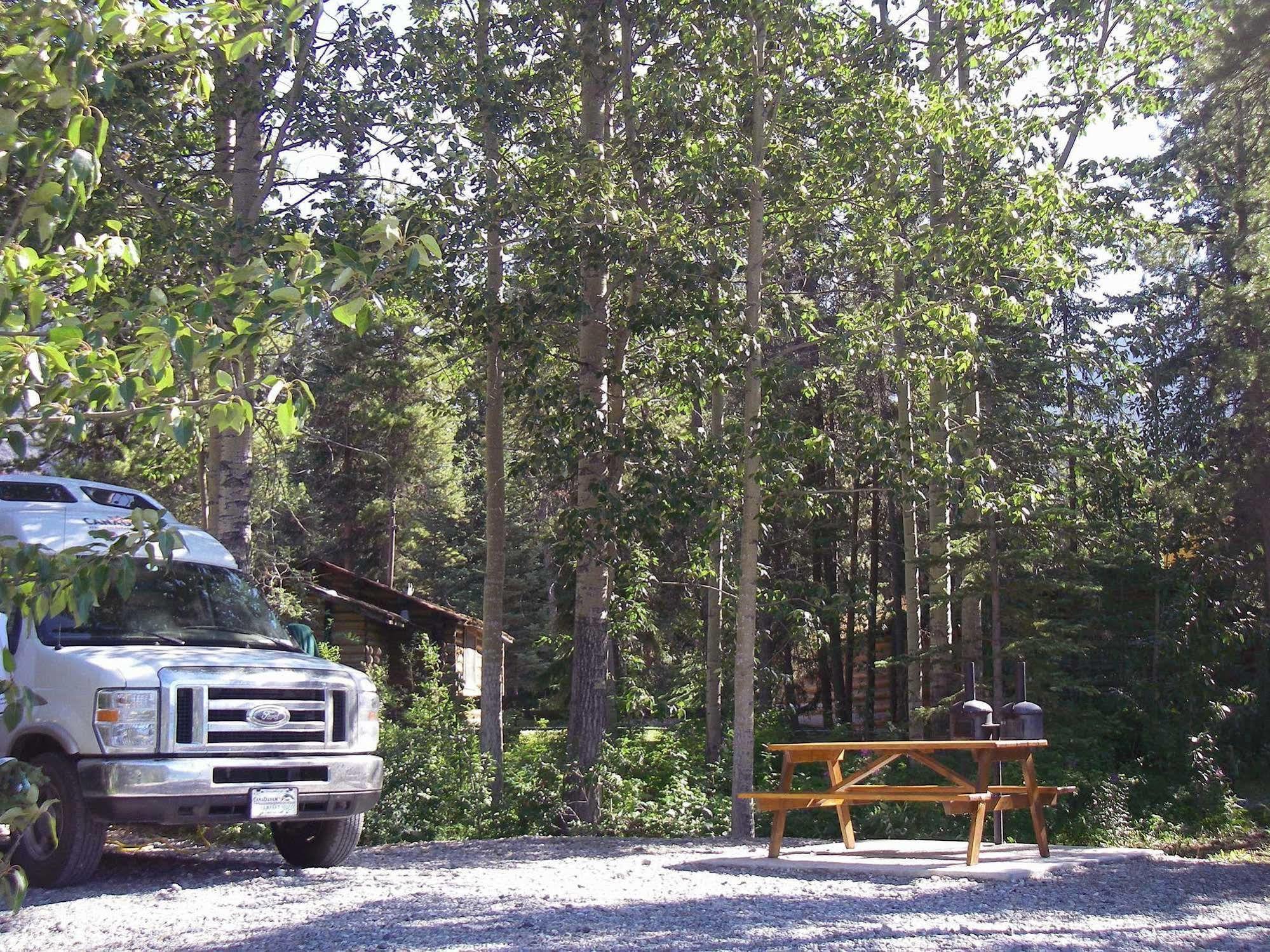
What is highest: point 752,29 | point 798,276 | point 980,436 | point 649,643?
point 752,29

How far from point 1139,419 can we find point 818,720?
18098 mm

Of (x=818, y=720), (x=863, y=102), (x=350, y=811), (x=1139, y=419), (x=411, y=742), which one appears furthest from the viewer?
(x=818, y=720)

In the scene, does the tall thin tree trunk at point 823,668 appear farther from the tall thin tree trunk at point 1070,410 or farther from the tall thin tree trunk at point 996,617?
the tall thin tree trunk at point 996,617

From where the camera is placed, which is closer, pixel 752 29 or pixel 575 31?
pixel 752 29

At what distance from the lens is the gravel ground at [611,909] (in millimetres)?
7047

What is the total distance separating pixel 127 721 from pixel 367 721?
Result: 6.11 ft

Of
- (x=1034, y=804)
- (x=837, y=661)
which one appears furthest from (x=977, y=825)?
(x=837, y=661)

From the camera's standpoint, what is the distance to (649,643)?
1479 inches

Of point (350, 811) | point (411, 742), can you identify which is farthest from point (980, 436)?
point (350, 811)

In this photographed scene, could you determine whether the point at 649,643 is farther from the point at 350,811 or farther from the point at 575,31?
the point at 350,811

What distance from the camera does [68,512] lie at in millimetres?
10125

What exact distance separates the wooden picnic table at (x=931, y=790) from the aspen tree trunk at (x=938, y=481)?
3.69 meters

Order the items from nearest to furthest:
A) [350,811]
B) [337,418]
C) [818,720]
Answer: [350,811] < [337,418] < [818,720]

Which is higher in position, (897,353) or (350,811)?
(897,353)
